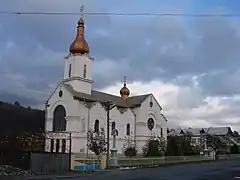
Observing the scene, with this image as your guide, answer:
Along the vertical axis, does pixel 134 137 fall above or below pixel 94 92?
below

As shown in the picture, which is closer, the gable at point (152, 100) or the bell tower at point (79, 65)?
the bell tower at point (79, 65)

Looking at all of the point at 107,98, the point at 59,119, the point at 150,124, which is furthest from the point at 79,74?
the point at 150,124

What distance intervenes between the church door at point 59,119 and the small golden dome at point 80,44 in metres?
11.0

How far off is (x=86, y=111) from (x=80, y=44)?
44.1ft

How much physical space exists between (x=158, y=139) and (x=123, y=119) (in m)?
7.54

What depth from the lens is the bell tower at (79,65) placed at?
71.2 metres

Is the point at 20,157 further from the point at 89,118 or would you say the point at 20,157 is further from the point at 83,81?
the point at 83,81

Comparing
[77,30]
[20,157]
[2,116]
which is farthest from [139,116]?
[20,157]

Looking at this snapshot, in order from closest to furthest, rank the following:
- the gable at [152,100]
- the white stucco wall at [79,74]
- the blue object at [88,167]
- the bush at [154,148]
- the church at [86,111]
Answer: the blue object at [88,167] < the church at [86,111] < the bush at [154,148] < the white stucco wall at [79,74] < the gable at [152,100]

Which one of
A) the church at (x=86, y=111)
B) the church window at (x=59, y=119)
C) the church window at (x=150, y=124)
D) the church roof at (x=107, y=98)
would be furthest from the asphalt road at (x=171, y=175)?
the church window at (x=150, y=124)

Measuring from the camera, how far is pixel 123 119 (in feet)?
240

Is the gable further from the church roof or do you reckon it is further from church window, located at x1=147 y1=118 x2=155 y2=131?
church window, located at x1=147 y1=118 x2=155 y2=131

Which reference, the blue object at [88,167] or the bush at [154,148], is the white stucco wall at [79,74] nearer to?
the bush at [154,148]

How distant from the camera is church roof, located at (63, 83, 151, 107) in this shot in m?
67.8
